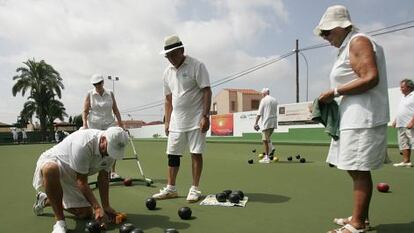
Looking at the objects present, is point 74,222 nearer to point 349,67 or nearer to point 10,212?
point 10,212

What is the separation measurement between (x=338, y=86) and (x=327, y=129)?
1.26 ft

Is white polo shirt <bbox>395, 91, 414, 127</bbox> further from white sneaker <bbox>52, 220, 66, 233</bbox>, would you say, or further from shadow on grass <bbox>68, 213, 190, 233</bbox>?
white sneaker <bbox>52, 220, 66, 233</bbox>

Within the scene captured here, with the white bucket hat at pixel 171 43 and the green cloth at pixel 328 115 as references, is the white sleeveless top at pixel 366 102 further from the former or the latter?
the white bucket hat at pixel 171 43

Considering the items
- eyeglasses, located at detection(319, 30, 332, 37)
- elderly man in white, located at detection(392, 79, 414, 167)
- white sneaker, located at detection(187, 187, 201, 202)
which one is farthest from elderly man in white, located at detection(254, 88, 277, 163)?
eyeglasses, located at detection(319, 30, 332, 37)

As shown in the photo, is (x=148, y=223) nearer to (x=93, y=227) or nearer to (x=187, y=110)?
(x=93, y=227)

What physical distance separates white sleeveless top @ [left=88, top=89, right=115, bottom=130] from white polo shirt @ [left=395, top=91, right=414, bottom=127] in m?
6.26

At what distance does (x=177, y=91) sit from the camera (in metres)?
5.23

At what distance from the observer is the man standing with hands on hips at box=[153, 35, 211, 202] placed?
504 centimetres

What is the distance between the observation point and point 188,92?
16.9 ft

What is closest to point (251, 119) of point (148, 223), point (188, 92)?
point (188, 92)

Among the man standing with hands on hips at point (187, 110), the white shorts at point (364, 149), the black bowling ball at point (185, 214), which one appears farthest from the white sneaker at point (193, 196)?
the white shorts at point (364, 149)

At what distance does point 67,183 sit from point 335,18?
310 cm

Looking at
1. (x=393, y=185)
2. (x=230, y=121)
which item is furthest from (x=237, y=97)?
(x=393, y=185)

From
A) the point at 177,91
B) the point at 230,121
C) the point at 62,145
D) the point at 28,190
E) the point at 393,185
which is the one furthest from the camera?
the point at 230,121
